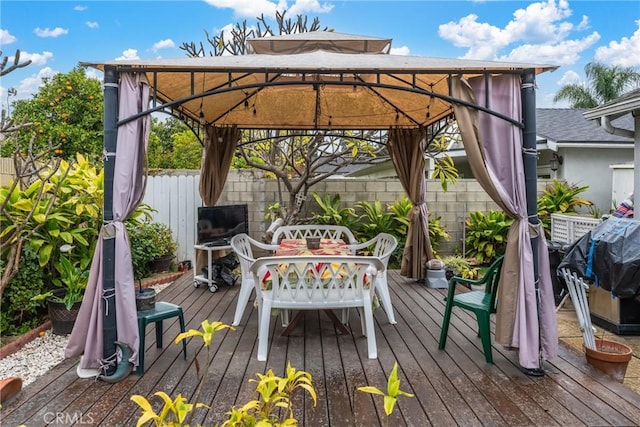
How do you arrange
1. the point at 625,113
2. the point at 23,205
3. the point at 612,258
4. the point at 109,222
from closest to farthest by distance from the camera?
the point at 109,222
the point at 612,258
the point at 23,205
the point at 625,113

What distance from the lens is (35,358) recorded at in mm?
3172

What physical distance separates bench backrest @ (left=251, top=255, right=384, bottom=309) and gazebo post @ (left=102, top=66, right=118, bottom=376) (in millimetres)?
977

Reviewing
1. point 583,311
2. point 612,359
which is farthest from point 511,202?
point 612,359

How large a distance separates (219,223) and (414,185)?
2690 mm

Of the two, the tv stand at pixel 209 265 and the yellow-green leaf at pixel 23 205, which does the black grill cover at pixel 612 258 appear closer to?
the tv stand at pixel 209 265

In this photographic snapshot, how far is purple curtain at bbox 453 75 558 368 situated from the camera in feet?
9.16

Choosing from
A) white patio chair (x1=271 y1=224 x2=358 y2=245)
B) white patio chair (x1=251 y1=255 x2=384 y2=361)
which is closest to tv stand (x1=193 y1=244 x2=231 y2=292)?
white patio chair (x1=271 y1=224 x2=358 y2=245)

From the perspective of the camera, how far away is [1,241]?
12.2 ft

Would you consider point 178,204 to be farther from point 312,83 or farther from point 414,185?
point 312,83

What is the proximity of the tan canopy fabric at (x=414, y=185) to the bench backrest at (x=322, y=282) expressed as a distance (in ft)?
8.13

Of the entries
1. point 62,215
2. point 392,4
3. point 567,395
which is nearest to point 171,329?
point 62,215

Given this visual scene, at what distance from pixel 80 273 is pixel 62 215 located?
64cm

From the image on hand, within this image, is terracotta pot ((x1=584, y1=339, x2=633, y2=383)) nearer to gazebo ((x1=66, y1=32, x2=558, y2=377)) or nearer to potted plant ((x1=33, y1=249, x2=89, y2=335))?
gazebo ((x1=66, y1=32, x2=558, y2=377))

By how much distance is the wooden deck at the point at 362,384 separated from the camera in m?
2.25
